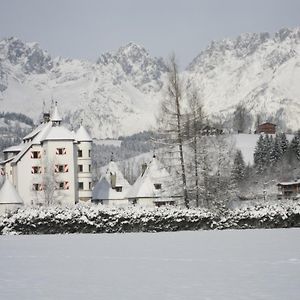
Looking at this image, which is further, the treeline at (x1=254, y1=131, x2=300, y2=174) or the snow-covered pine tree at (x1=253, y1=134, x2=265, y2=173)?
the snow-covered pine tree at (x1=253, y1=134, x2=265, y2=173)

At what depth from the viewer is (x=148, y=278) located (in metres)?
18.6

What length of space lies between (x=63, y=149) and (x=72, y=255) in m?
50.1

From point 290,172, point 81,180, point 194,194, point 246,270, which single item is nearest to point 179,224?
point 194,194

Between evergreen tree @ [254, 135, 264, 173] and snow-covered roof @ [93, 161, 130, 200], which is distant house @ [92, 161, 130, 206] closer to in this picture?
snow-covered roof @ [93, 161, 130, 200]

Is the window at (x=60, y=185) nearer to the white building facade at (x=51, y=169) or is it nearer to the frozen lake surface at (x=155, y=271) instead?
the white building facade at (x=51, y=169)

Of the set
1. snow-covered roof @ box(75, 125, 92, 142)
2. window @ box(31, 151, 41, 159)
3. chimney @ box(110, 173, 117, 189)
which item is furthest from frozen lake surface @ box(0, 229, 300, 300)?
chimney @ box(110, 173, 117, 189)

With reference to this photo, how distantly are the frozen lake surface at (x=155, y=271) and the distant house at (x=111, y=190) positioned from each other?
5528 cm

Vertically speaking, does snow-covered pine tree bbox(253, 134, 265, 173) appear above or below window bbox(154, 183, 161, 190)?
above

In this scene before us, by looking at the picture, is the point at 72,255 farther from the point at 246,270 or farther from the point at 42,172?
the point at 42,172

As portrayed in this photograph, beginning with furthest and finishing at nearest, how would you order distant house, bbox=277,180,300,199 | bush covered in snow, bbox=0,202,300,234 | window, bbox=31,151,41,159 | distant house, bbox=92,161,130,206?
distant house, bbox=277,180,300,199, distant house, bbox=92,161,130,206, window, bbox=31,151,41,159, bush covered in snow, bbox=0,202,300,234

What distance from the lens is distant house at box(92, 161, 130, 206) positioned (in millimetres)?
86625

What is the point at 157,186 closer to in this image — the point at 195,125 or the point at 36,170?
the point at 36,170

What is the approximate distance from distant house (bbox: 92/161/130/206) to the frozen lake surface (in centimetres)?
5528

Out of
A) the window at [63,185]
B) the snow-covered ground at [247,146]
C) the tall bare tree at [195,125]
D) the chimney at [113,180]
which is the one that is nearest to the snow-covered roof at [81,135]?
the chimney at [113,180]
